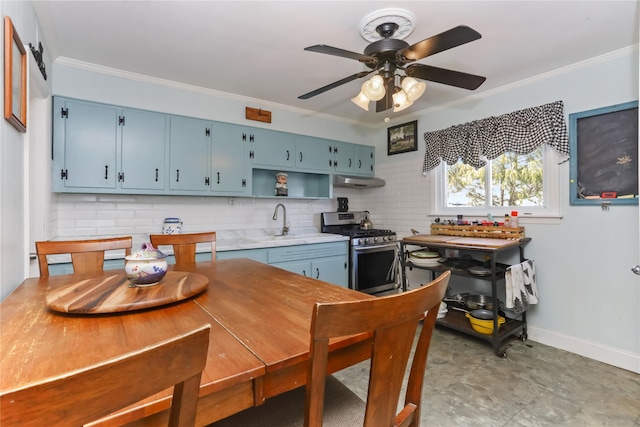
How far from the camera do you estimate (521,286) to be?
105 inches

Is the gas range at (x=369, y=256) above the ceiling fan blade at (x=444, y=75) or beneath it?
beneath

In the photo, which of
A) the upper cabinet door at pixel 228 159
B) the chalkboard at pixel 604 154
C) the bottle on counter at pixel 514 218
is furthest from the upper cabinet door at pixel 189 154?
the chalkboard at pixel 604 154

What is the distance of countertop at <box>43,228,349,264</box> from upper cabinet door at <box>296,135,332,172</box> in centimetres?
85

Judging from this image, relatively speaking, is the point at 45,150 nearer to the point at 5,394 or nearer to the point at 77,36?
the point at 77,36

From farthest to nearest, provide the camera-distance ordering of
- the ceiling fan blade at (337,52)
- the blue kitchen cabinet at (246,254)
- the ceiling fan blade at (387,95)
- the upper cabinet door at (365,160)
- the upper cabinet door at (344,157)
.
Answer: the upper cabinet door at (365,160) → the upper cabinet door at (344,157) → the blue kitchen cabinet at (246,254) → the ceiling fan blade at (387,95) → the ceiling fan blade at (337,52)

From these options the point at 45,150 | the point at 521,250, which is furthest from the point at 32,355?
the point at 521,250

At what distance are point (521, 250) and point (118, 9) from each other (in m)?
3.62

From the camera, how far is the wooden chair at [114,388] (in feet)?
1.20

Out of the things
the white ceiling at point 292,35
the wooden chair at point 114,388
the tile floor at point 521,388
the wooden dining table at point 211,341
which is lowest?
the tile floor at point 521,388

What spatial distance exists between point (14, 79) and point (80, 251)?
93 centimetres

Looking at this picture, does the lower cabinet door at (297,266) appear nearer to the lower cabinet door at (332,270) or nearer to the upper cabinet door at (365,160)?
the lower cabinet door at (332,270)

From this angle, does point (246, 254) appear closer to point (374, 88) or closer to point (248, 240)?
point (248, 240)

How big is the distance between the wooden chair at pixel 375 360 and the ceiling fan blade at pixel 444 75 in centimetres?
144

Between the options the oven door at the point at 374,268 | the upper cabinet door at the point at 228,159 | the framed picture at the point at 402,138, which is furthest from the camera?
the framed picture at the point at 402,138
